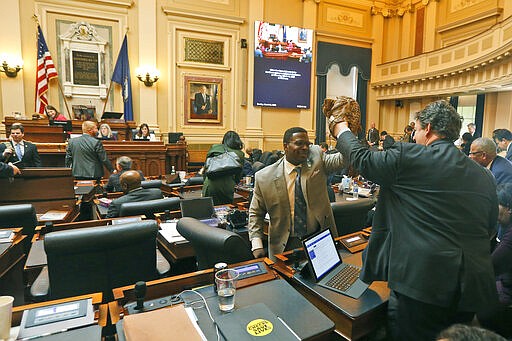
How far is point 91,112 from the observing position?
29.8 ft

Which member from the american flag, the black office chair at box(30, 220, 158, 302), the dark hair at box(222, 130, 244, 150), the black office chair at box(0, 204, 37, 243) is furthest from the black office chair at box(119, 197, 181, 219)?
the american flag

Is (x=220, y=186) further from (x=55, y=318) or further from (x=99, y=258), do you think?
(x=55, y=318)

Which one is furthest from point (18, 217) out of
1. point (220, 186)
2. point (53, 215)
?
point (220, 186)

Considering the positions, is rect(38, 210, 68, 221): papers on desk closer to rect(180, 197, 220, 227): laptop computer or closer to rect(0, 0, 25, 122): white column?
rect(180, 197, 220, 227): laptop computer

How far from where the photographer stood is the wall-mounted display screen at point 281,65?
1062cm

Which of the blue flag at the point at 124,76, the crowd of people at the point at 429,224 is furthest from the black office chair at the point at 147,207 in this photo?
the blue flag at the point at 124,76

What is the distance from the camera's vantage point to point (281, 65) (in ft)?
35.7

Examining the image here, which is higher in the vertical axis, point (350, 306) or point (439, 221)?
point (439, 221)

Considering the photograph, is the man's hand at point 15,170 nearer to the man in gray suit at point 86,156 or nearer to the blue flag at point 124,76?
the man in gray suit at point 86,156

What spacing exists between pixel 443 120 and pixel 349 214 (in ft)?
4.50

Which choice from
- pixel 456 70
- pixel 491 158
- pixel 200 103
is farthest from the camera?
pixel 200 103

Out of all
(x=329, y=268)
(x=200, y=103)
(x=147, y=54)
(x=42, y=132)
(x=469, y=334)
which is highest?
(x=147, y=54)

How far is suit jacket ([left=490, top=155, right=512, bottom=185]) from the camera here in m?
3.39

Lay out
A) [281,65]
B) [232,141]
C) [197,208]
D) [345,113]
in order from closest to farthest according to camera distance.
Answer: [345,113], [197,208], [232,141], [281,65]
